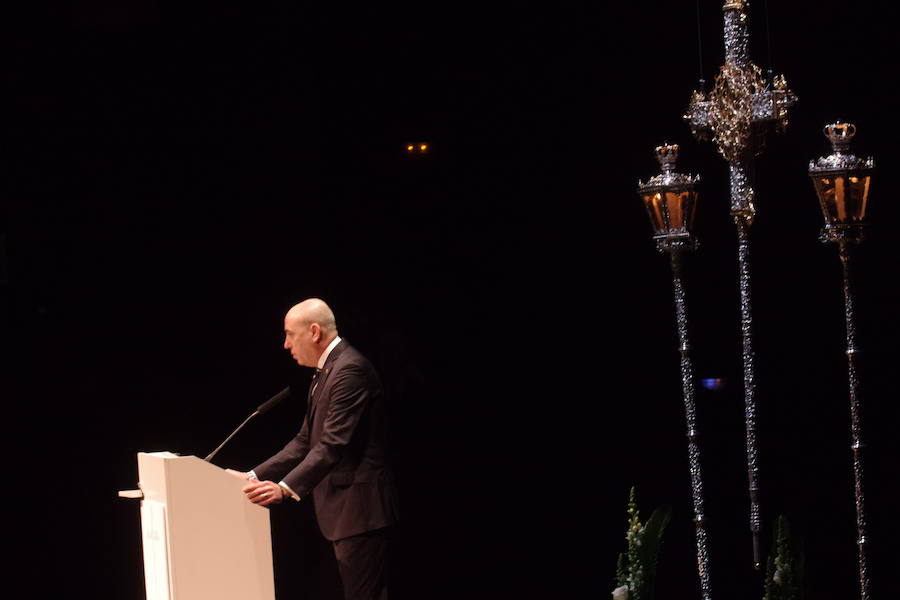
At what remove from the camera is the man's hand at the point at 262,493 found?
3764 millimetres

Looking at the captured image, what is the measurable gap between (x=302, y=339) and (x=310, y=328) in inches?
1.8

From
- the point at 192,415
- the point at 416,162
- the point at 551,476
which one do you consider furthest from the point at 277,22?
the point at 551,476

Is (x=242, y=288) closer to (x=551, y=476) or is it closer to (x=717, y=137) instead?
(x=551, y=476)

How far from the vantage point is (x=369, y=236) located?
6070mm

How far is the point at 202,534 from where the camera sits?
368cm


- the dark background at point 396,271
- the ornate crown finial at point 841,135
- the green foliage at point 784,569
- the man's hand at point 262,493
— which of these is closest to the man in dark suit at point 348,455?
the man's hand at point 262,493

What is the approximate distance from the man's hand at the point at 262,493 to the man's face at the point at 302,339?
523mm

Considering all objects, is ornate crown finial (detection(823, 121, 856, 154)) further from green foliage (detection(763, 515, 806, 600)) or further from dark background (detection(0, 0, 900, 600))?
dark background (detection(0, 0, 900, 600))

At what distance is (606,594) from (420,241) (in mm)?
2000

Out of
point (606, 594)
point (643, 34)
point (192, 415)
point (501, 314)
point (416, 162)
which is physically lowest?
point (606, 594)

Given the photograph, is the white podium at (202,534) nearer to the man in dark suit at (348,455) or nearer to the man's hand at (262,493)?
the man's hand at (262,493)

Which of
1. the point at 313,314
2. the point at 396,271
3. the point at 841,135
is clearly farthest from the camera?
the point at 396,271

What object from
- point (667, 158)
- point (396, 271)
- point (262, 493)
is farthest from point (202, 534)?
point (396, 271)

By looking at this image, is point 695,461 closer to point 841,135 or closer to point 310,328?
point 841,135
